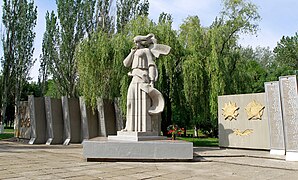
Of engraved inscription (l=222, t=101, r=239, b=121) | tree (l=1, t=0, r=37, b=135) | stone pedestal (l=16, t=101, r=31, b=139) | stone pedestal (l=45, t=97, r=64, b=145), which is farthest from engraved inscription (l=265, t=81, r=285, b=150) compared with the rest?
tree (l=1, t=0, r=37, b=135)

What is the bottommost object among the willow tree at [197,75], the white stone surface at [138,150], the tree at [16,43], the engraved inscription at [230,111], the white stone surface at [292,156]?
the white stone surface at [292,156]

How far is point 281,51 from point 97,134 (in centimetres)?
1982

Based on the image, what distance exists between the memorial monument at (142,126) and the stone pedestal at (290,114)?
109 inches

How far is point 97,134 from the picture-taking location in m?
14.1

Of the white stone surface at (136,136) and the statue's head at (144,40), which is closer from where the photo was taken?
the white stone surface at (136,136)

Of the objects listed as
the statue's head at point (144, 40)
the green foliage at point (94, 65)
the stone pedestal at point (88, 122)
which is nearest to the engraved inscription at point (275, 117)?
the statue's head at point (144, 40)

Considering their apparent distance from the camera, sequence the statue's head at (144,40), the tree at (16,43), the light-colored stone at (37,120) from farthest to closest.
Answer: the tree at (16,43) → the light-colored stone at (37,120) → the statue's head at (144,40)

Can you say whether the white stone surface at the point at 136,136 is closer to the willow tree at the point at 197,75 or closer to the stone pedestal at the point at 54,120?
the willow tree at the point at 197,75

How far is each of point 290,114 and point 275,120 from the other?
27.1 inches

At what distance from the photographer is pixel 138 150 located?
25.0 ft

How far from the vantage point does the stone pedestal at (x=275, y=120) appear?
28.6 feet

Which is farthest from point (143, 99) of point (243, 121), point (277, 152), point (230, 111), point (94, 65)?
A: point (94, 65)

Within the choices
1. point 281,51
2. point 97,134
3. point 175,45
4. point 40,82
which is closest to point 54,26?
point 40,82

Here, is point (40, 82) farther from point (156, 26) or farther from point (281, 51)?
point (281, 51)
